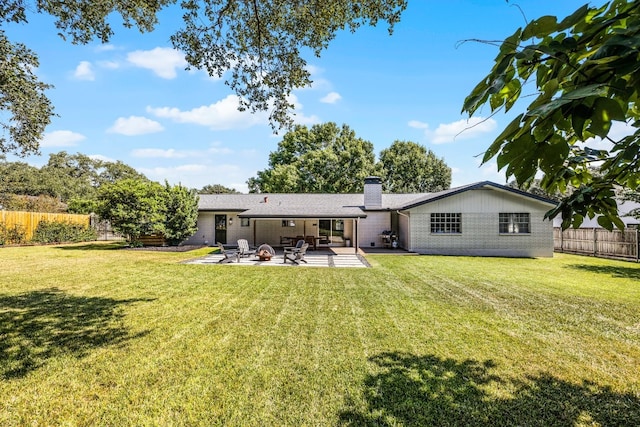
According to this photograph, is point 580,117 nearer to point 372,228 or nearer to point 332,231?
point 372,228

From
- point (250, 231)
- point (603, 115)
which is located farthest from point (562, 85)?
point (250, 231)

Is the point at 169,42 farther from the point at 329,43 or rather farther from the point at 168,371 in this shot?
the point at 168,371

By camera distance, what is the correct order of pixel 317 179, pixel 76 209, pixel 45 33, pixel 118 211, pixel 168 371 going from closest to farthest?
pixel 168 371 → pixel 45 33 → pixel 118 211 → pixel 76 209 → pixel 317 179

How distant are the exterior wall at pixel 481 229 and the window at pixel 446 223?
204mm

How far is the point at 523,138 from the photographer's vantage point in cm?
119

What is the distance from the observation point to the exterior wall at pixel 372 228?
21.2 meters

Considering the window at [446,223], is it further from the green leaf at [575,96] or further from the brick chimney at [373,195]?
the green leaf at [575,96]

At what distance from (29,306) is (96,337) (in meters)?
3.05

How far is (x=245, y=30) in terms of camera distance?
6930 mm

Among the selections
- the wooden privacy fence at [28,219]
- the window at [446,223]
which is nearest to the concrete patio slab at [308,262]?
the window at [446,223]

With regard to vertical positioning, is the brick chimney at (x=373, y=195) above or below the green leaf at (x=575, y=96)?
above

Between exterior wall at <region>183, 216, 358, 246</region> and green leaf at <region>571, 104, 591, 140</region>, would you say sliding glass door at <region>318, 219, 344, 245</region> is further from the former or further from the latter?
green leaf at <region>571, 104, 591, 140</region>

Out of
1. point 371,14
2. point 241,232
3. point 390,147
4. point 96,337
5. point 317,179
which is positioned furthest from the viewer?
point 390,147

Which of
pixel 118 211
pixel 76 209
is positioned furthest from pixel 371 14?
pixel 76 209
